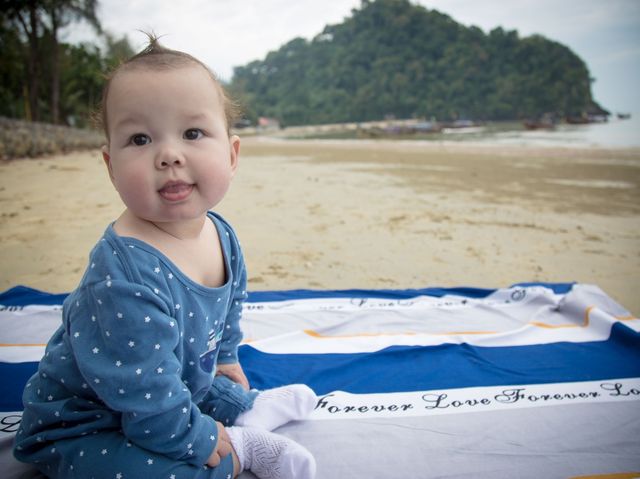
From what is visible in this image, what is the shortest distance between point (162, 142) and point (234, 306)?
598mm

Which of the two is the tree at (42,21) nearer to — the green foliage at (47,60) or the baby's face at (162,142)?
the green foliage at (47,60)

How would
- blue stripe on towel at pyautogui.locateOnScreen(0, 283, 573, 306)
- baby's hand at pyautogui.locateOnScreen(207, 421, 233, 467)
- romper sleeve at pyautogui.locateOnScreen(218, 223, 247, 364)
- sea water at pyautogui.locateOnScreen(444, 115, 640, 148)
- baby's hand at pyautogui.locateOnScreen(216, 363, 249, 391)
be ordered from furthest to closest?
sea water at pyautogui.locateOnScreen(444, 115, 640, 148), blue stripe on towel at pyautogui.locateOnScreen(0, 283, 573, 306), baby's hand at pyautogui.locateOnScreen(216, 363, 249, 391), romper sleeve at pyautogui.locateOnScreen(218, 223, 247, 364), baby's hand at pyautogui.locateOnScreen(207, 421, 233, 467)

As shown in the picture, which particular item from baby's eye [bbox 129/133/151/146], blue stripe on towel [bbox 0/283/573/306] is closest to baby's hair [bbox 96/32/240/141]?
baby's eye [bbox 129/133/151/146]

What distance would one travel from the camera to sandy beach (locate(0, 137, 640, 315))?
303 centimetres

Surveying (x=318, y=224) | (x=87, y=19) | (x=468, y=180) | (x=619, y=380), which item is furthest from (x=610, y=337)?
(x=87, y=19)

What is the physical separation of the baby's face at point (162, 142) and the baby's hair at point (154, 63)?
2 centimetres

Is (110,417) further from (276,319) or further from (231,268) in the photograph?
(276,319)

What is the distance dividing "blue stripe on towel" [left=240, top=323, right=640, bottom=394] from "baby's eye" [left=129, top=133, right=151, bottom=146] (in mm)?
1057

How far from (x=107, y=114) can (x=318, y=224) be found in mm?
3375

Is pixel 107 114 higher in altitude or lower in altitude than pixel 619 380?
higher

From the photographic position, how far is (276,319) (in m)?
2.16

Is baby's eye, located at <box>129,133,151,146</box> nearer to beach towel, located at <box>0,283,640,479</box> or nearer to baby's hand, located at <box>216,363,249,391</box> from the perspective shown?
baby's hand, located at <box>216,363,249,391</box>

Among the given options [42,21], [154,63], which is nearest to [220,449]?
[154,63]

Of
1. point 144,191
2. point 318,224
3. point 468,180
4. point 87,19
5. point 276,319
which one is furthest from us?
point 87,19
